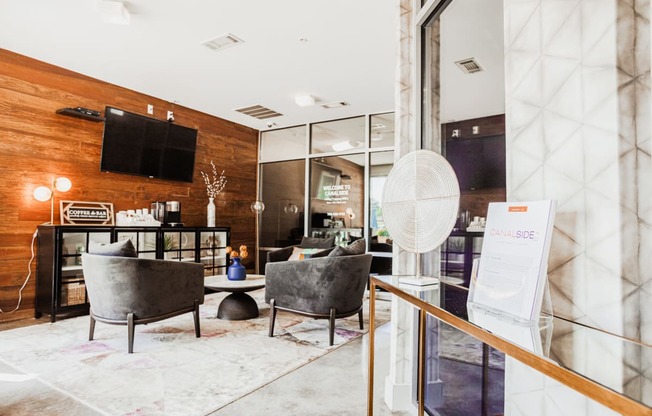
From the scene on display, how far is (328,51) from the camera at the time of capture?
4.24 metres

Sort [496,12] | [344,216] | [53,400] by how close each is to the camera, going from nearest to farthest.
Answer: [496,12]
[53,400]
[344,216]

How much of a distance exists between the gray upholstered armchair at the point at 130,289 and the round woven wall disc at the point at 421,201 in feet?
7.36

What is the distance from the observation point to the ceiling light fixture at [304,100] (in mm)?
5660

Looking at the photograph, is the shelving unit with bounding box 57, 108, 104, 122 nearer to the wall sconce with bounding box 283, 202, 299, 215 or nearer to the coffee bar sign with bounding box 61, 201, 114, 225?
the coffee bar sign with bounding box 61, 201, 114, 225

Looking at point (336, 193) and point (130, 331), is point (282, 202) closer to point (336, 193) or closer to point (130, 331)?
point (336, 193)

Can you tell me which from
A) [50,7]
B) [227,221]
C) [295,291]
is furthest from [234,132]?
[295,291]

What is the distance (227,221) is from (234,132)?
1667mm

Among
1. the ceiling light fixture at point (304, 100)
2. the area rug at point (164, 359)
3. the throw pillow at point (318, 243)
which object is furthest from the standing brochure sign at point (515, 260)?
the ceiling light fixture at point (304, 100)

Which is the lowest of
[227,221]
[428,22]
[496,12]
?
[227,221]

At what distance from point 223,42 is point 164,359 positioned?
3.10 m

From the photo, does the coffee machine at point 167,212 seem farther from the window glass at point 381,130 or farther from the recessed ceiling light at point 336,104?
the window glass at point 381,130

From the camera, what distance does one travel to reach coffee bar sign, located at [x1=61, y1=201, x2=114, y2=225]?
4.62 metres

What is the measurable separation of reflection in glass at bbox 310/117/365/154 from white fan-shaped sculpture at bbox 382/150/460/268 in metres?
4.90

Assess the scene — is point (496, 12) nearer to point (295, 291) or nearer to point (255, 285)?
point (295, 291)
